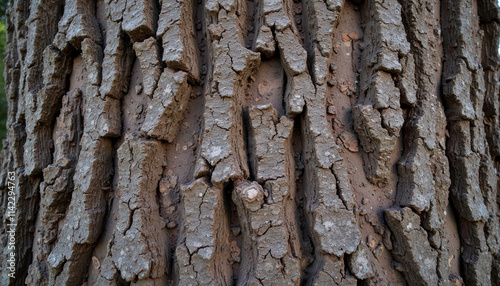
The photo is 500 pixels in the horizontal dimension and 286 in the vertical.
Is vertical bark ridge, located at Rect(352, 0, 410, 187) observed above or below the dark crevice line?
above

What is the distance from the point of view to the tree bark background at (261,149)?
1.07 metres

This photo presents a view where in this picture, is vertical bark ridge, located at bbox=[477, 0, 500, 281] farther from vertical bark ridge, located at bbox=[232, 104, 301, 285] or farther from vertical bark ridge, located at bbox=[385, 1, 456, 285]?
vertical bark ridge, located at bbox=[232, 104, 301, 285]

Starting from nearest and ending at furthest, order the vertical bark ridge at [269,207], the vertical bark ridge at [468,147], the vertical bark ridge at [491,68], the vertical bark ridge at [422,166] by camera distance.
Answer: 1. the vertical bark ridge at [269,207]
2. the vertical bark ridge at [422,166]
3. the vertical bark ridge at [468,147]
4. the vertical bark ridge at [491,68]

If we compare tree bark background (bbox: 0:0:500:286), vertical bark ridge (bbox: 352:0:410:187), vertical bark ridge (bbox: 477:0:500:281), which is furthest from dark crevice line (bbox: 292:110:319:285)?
vertical bark ridge (bbox: 477:0:500:281)

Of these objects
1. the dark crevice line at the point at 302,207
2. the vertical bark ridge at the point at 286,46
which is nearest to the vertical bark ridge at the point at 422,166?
the dark crevice line at the point at 302,207

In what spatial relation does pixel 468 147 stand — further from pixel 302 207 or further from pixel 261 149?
pixel 261 149

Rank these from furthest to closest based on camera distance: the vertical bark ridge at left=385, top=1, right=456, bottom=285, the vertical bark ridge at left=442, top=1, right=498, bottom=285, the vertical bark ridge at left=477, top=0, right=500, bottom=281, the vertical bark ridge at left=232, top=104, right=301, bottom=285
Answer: the vertical bark ridge at left=477, top=0, right=500, bottom=281 → the vertical bark ridge at left=442, top=1, right=498, bottom=285 → the vertical bark ridge at left=385, top=1, right=456, bottom=285 → the vertical bark ridge at left=232, top=104, right=301, bottom=285

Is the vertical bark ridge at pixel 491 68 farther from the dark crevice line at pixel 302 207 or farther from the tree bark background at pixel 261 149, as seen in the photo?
the dark crevice line at pixel 302 207

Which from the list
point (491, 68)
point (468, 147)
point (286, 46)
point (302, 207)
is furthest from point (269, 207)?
point (491, 68)

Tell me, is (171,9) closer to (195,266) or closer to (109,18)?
(109,18)

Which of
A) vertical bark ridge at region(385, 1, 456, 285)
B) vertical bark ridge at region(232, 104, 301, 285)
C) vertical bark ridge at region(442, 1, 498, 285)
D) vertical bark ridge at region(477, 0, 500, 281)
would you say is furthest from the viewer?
vertical bark ridge at region(477, 0, 500, 281)

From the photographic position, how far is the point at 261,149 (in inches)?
43.1

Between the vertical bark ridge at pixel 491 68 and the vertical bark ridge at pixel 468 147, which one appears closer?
the vertical bark ridge at pixel 468 147

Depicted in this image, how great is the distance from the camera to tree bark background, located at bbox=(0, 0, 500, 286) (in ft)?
3.50
